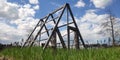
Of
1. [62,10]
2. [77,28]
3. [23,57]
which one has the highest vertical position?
[62,10]

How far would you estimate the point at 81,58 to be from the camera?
543 centimetres

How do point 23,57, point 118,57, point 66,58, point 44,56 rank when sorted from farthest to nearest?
1. point 23,57
2. point 44,56
3. point 66,58
4. point 118,57

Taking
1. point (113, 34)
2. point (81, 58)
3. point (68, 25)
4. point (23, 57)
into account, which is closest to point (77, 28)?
point (68, 25)

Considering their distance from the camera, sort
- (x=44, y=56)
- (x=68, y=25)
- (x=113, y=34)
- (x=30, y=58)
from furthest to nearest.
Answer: (x=113, y=34)
(x=68, y=25)
(x=30, y=58)
(x=44, y=56)

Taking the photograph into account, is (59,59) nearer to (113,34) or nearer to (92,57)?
(92,57)

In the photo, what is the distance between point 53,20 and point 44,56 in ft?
18.8

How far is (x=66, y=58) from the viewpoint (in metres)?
5.77

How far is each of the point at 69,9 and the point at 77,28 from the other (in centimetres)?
105

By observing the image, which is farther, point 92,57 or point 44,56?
point 44,56

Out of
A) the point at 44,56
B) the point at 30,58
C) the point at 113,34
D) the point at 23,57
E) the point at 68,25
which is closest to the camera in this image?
the point at 44,56

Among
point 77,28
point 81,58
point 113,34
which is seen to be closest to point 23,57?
point 81,58

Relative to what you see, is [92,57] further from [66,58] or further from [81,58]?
[66,58]

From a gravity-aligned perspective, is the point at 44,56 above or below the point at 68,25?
below

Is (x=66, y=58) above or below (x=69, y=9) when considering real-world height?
below
